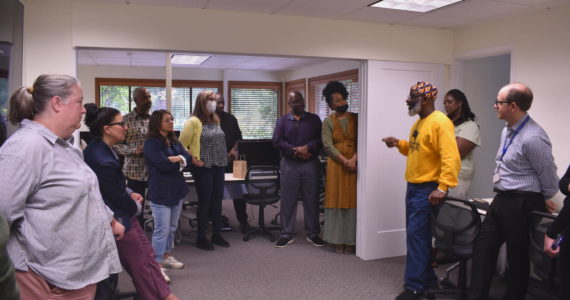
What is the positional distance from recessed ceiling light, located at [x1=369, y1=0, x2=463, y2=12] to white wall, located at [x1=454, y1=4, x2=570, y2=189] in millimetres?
774

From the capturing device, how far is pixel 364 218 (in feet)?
13.4

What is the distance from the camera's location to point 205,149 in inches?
164

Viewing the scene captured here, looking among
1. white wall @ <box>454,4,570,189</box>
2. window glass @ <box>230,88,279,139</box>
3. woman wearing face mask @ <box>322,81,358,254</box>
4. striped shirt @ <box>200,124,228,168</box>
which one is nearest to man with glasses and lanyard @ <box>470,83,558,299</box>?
white wall @ <box>454,4,570,189</box>

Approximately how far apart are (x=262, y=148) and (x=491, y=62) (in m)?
2.57

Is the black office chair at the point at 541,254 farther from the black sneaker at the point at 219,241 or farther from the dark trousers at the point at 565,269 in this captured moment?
the black sneaker at the point at 219,241

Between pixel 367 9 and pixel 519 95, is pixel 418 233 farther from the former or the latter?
pixel 367 9

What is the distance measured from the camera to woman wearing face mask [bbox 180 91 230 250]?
410 centimetres

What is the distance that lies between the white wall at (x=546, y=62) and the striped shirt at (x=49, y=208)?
3337 millimetres

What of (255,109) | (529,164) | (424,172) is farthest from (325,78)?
(529,164)

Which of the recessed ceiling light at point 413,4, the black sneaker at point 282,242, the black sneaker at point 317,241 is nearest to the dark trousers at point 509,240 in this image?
the recessed ceiling light at point 413,4

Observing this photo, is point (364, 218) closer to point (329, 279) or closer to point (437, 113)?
point (329, 279)

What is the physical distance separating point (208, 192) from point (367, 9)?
2.15m

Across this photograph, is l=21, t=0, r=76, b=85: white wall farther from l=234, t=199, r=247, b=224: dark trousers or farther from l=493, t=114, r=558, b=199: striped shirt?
l=493, t=114, r=558, b=199: striped shirt

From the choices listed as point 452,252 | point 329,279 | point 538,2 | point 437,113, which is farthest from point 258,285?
point 538,2
